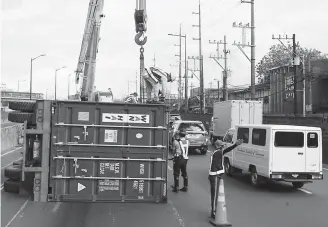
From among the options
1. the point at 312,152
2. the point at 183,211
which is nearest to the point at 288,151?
the point at 312,152

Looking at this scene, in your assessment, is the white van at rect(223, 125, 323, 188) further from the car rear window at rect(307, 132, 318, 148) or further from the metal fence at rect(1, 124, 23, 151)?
the metal fence at rect(1, 124, 23, 151)

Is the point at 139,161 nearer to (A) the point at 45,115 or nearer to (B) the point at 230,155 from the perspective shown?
(A) the point at 45,115

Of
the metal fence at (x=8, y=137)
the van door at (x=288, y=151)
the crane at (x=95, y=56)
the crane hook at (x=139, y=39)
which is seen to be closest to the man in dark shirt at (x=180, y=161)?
the crane at (x=95, y=56)

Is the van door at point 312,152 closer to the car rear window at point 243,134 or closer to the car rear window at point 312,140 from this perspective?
the car rear window at point 312,140

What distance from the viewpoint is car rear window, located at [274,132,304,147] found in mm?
12005

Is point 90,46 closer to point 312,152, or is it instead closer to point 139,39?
point 139,39

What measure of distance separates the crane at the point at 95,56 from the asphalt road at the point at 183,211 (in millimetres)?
3412

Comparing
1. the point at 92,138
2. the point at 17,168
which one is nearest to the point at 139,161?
the point at 92,138

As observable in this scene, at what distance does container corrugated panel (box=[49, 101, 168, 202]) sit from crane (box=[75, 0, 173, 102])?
16.5 feet

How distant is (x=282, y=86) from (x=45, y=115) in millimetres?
50593

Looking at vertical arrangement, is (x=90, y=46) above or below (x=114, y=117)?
above

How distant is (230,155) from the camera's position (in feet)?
49.7

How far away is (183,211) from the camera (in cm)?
934

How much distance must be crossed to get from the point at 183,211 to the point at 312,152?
4.89 metres
